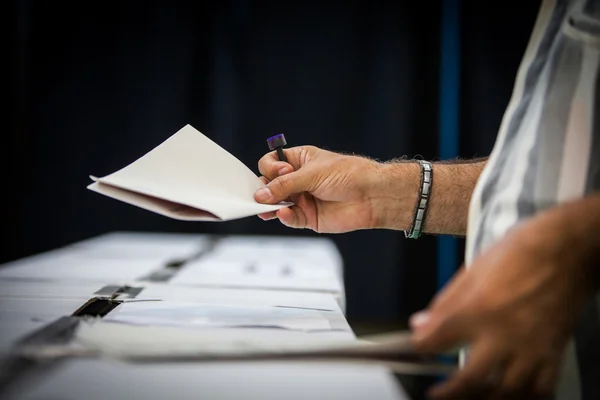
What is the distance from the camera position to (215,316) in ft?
2.59

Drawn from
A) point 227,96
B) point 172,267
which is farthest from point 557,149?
point 227,96

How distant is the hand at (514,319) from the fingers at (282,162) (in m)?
0.69

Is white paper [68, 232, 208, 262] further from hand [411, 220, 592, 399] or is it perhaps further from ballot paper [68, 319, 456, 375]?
hand [411, 220, 592, 399]

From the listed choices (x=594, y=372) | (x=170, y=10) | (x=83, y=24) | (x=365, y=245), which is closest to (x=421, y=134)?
(x=365, y=245)

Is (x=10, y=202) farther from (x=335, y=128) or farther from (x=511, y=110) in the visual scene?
(x=511, y=110)

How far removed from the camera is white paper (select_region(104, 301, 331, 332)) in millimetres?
741

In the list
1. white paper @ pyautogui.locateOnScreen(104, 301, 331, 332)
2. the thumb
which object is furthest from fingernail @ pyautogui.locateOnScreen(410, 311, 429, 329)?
the thumb

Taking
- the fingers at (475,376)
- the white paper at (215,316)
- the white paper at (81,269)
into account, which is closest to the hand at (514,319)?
the fingers at (475,376)

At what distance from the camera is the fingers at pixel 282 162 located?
1.11m

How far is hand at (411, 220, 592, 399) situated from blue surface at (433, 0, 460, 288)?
206cm

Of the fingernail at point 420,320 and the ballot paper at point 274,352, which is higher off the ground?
the fingernail at point 420,320

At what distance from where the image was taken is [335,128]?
8.78 ft

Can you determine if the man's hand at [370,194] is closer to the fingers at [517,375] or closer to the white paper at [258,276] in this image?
the white paper at [258,276]

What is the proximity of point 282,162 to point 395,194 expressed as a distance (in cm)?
24
